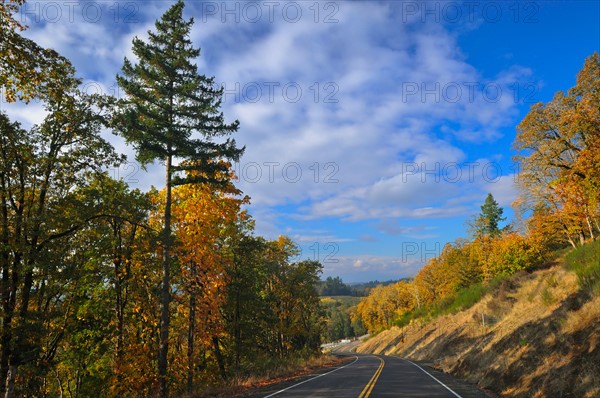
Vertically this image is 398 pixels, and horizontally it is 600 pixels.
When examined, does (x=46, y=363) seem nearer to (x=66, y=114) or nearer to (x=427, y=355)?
(x=66, y=114)

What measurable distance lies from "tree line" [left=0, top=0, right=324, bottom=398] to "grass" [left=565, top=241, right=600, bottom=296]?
16.6 m

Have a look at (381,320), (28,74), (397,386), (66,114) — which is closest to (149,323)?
(66,114)

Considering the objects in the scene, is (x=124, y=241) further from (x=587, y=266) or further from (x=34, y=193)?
(x=587, y=266)

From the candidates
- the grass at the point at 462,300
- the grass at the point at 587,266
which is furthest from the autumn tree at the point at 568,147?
the grass at the point at 462,300

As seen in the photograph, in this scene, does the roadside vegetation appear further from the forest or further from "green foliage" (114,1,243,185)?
"green foliage" (114,1,243,185)

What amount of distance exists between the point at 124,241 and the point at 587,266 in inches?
941

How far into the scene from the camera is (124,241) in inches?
788

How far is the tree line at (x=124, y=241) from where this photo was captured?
1191 cm

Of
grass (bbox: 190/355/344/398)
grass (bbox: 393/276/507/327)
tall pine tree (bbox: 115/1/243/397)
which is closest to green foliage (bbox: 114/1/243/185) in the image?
tall pine tree (bbox: 115/1/243/397)

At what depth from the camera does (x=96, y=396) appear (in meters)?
21.6

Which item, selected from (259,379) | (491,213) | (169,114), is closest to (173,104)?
(169,114)

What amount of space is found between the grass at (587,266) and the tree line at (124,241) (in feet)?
54.5

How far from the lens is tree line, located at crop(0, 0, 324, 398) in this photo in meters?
11.9

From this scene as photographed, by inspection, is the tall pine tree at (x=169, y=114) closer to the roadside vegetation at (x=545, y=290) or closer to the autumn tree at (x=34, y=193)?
the autumn tree at (x=34, y=193)
